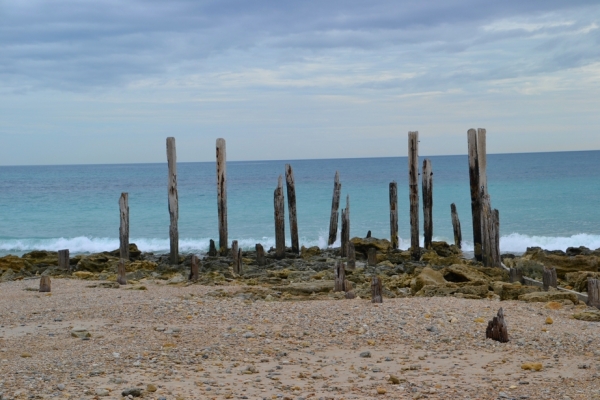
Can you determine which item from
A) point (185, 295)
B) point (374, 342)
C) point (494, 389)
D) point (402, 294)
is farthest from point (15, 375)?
point (402, 294)

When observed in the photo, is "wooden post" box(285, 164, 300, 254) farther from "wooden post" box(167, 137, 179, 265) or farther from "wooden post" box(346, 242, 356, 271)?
"wooden post" box(346, 242, 356, 271)

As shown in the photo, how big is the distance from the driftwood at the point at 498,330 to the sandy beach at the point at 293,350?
0.45ft

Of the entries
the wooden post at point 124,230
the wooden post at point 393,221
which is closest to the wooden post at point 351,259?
the wooden post at point 393,221

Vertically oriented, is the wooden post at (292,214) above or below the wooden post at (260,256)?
above

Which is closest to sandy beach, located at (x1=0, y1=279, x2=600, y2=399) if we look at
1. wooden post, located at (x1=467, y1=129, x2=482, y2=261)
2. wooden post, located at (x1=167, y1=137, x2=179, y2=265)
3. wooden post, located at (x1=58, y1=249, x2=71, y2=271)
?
wooden post, located at (x1=58, y1=249, x2=71, y2=271)

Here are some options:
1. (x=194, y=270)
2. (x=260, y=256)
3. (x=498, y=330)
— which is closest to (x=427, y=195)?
(x=260, y=256)

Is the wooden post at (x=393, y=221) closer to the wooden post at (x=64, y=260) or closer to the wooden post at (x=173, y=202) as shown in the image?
the wooden post at (x=173, y=202)

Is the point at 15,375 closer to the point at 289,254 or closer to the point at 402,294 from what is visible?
the point at 402,294

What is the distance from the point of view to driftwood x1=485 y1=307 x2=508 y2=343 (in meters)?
8.91

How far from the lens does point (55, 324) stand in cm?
1058

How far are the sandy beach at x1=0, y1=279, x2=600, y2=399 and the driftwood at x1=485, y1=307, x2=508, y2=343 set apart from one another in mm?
138

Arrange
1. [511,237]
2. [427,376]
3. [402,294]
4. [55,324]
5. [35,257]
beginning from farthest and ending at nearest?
1. [511,237]
2. [35,257]
3. [402,294]
4. [55,324]
5. [427,376]

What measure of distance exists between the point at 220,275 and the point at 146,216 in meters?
28.9

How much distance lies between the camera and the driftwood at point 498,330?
8906mm
